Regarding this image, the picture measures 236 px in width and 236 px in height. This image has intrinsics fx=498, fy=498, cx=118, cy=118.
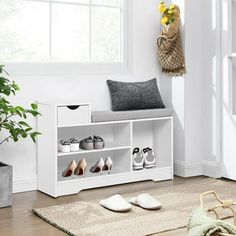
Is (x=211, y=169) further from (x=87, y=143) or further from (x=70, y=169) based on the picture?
(x=70, y=169)

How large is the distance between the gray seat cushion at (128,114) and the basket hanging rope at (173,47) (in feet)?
1.29

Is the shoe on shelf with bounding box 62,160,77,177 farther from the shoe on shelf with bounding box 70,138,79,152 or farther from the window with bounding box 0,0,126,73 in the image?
the window with bounding box 0,0,126,73

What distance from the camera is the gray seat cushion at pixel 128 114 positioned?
404 centimetres

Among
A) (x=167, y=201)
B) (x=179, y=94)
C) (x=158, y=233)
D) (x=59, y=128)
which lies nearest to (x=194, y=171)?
(x=179, y=94)

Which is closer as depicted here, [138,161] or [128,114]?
[128,114]

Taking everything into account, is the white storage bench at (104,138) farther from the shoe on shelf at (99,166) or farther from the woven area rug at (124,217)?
the woven area rug at (124,217)

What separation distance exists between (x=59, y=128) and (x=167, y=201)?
1.13 meters

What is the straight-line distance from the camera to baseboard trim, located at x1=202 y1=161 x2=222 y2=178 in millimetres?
4480

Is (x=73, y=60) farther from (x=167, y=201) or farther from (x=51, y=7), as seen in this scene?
(x=167, y=201)

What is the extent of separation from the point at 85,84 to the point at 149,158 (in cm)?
86

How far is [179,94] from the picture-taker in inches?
179

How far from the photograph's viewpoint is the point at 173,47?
4457 mm

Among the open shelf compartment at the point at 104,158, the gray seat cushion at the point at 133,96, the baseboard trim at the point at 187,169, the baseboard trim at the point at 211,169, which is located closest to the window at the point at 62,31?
the gray seat cushion at the point at 133,96

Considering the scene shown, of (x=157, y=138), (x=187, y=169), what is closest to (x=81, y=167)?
(x=157, y=138)
